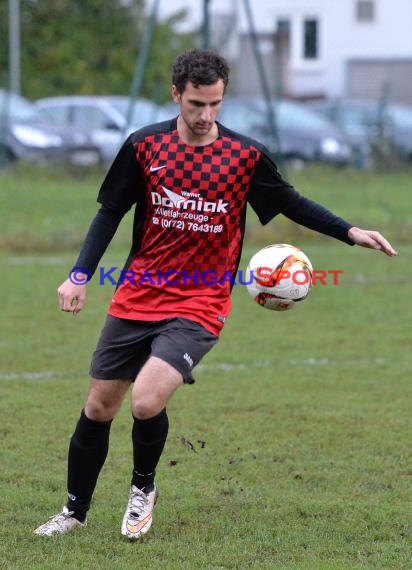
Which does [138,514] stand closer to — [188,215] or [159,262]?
[159,262]

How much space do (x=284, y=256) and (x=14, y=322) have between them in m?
4.82

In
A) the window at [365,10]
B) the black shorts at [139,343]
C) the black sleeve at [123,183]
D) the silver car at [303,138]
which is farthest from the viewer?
the window at [365,10]

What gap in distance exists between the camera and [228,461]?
5.56 m

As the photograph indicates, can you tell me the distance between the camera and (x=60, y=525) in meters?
4.56

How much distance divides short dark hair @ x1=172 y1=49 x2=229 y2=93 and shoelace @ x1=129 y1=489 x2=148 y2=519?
1568mm

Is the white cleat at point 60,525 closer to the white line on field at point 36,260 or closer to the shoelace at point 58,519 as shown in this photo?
the shoelace at point 58,519

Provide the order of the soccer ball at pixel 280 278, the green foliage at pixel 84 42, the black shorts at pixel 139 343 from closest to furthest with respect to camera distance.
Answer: the black shorts at pixel 139 343 → the soccer ball at pixel 280 278 → the green foliage at pixel 84 42

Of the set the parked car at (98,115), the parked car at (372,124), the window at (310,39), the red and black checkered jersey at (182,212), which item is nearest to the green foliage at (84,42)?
the parked car at (372,124)

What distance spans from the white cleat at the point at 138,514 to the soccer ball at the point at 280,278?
0.92 m

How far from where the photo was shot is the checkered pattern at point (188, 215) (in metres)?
4.52

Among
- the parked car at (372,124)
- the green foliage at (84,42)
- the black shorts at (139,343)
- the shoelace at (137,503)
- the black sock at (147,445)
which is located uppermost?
the black shorts at (139,343)

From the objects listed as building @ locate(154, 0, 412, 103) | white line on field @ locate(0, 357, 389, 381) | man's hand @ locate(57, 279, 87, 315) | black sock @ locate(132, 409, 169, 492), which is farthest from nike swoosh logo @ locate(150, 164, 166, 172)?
building @ locate(154, 0, 412, 103)

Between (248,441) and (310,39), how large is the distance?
41.8 metres

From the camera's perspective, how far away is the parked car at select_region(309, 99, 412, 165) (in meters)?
21.8
